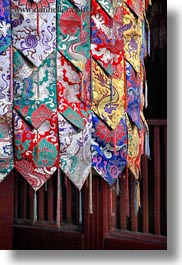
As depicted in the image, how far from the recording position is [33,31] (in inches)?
56.1

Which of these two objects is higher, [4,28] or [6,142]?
[4,28]

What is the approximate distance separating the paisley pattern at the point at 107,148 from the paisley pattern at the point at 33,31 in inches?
10.2

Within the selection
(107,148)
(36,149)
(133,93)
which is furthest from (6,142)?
(133,93)

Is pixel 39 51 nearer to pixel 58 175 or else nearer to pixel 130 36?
pixel 130 36

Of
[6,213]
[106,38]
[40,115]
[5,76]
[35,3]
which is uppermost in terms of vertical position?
[35,3]

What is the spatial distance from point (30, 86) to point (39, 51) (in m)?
0.11

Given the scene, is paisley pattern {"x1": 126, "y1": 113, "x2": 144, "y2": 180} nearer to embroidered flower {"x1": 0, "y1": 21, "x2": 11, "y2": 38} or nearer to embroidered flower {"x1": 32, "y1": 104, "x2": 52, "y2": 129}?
embroidered flower {"x1": 32, "y1": 104, "x2": 52, "y2": 129}

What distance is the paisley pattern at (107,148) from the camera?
4.78 ft

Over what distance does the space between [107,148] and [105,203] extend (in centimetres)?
19

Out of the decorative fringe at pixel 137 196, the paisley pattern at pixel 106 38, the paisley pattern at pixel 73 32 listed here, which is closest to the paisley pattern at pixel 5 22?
the paisley pattern at pixel 73 32

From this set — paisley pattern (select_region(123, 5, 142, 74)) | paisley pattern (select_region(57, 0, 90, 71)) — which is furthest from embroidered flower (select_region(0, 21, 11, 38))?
paisley pattern (select_region(123, 5, 142, 74))

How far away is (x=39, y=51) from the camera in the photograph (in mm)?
1425

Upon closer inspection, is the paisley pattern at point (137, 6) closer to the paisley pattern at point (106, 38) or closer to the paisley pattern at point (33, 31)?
the paisley pattern at point (106, 38)

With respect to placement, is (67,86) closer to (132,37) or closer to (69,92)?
(69,92)
